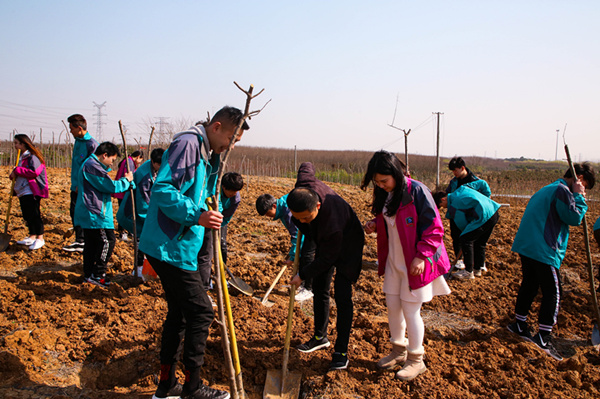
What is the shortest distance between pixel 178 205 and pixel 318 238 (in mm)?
1191

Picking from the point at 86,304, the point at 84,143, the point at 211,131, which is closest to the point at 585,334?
the point at 211,131

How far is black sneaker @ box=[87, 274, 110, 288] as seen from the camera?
4.68 meters

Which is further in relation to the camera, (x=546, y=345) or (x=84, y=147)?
(x=84, y=147)

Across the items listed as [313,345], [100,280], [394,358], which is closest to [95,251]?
[100,280]

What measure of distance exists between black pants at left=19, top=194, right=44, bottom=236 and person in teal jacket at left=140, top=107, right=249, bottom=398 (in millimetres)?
4338

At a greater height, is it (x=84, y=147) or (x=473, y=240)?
(x=84, y=147)

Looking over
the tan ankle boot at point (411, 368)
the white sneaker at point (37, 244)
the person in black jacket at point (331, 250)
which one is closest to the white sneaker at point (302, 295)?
the person in black jacket at point (331, 250)

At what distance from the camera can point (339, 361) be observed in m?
3.21

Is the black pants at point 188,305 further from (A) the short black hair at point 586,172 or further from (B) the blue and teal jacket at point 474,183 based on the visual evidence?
(B) the blue and teal jacket at point 474,183

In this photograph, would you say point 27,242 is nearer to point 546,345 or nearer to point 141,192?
point 141,192

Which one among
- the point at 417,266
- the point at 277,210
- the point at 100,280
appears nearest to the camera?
the point at 417,266

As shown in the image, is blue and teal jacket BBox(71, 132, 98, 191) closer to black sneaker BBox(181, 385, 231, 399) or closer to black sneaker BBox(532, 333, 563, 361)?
black sneaker BBox(181, 385, 231, 399)

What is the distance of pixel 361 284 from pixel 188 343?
10.9 feet

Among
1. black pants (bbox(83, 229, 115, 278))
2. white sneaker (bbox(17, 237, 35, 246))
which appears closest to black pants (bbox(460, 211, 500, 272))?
black pants (bbox(83, 229, 115, 278))
